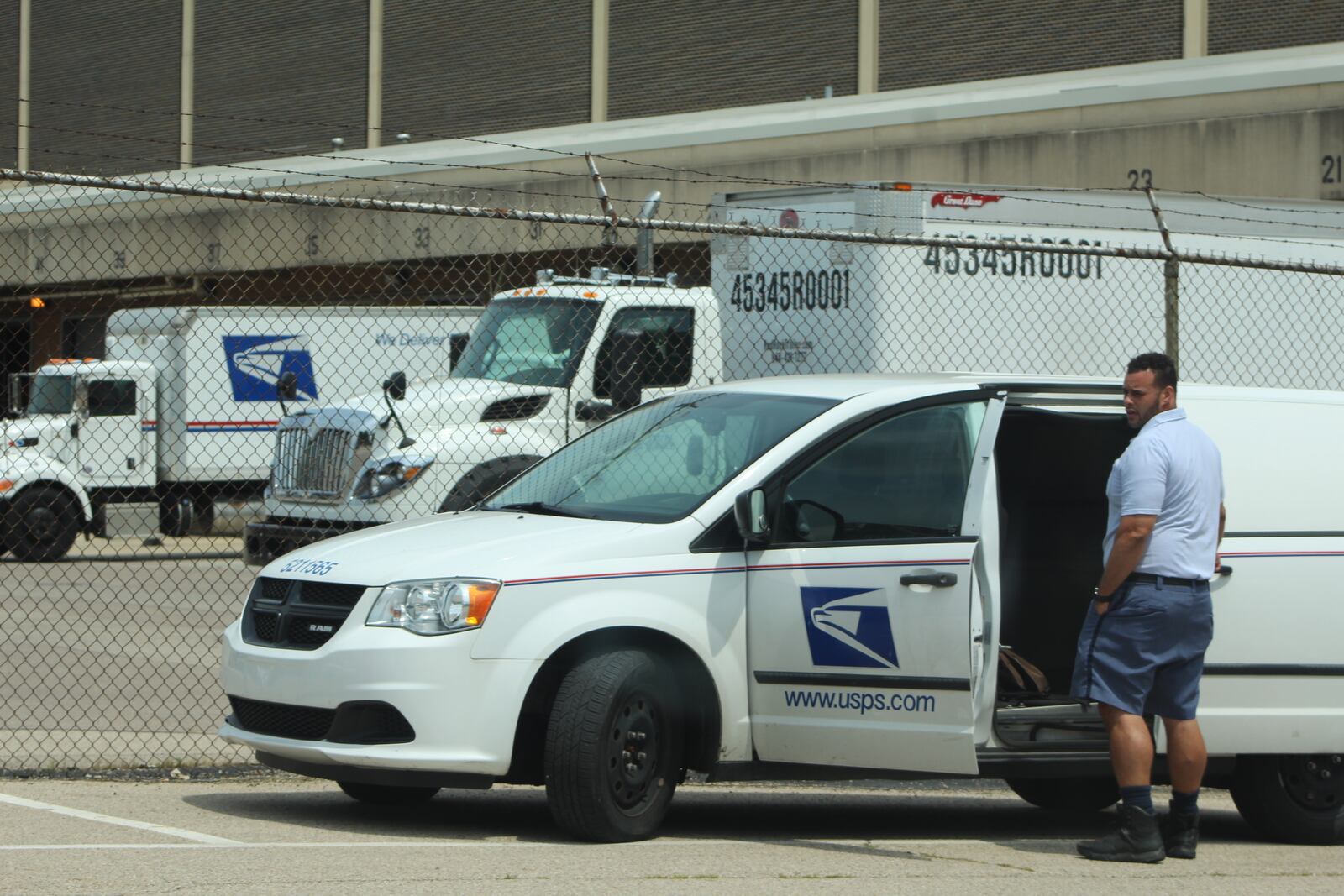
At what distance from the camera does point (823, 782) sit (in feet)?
30.7

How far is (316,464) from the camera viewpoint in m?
16.7

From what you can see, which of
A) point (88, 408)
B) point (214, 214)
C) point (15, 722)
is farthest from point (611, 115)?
point (15, 722)

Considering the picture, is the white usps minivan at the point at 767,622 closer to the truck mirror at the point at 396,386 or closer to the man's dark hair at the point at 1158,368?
the man's dark hair at the point at 1158,368

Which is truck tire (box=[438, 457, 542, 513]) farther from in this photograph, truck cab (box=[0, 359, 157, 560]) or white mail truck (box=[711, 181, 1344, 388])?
truck cab (box=[0, 359, 157, 560])

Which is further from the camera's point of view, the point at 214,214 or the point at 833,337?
the point at 214,214

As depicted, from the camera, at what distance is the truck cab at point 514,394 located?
14.6 m

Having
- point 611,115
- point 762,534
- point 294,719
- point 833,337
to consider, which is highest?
point 611,115

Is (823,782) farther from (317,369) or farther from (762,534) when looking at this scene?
(317,369)

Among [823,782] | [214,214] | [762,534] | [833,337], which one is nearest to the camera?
[762,534]

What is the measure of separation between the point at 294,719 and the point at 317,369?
20183 mm

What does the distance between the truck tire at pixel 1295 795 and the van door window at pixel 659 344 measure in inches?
300

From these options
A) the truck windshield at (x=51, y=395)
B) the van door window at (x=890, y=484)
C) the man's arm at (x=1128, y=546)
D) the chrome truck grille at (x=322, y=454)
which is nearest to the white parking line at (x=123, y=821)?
the van door window at (x=890, y=484)

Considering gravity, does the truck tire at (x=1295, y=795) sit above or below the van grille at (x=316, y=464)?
below

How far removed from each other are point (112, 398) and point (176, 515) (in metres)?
1.82
